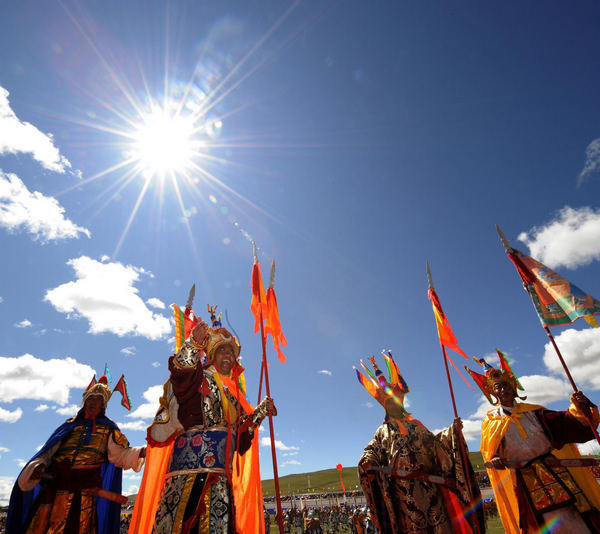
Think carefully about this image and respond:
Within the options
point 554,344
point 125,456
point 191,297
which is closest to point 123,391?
point 125,456

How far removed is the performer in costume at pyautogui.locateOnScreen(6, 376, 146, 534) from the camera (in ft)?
14.8

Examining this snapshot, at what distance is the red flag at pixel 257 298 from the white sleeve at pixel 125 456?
2388mm

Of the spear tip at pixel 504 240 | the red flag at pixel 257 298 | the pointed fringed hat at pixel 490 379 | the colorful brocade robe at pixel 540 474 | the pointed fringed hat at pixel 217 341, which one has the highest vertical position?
the spear tip at pixel 504 240

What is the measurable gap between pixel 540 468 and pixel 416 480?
174 cm

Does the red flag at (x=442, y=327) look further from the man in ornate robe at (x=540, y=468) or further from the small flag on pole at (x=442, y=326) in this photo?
the man in ornate robe at (x=540, y=468)

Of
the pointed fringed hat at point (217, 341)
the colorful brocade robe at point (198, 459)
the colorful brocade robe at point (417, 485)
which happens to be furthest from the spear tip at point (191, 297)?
the colorful brocade robe at point (417, 485)

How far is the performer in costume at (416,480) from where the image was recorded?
4793 millimetres

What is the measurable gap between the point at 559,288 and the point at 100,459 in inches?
286

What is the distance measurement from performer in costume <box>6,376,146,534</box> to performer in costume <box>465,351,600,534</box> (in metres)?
5.36

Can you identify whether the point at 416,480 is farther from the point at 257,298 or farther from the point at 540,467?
the point at 257,298

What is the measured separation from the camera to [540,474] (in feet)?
16.4

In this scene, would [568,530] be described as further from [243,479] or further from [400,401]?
[243,479]

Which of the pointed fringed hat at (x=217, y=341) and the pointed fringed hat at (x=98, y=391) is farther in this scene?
the pointed fringed hat at (x=98, y=391)

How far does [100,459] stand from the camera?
5.07 m
